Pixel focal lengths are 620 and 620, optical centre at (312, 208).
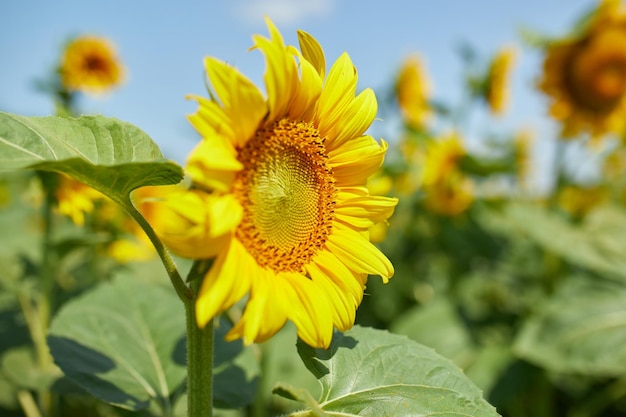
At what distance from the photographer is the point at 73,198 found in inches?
94.9

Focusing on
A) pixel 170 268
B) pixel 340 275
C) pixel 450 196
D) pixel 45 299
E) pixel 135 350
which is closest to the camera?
pixel 170 268

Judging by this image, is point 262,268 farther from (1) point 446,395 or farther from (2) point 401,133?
(2) point 401,133

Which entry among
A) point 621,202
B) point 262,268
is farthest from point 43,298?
point 621,202

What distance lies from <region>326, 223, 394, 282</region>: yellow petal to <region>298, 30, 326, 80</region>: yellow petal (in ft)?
0.98

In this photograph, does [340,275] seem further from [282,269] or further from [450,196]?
[450,196]

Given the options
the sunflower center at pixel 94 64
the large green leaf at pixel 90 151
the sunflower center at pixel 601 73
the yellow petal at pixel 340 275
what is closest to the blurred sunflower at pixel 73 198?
the large green leaf at pixel 90 151

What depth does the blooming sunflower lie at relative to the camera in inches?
35.5

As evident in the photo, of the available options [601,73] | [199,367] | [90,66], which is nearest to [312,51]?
[199,367]

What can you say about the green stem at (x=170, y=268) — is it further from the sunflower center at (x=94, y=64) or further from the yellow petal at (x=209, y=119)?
the sunflower center at (x=94, y=64)

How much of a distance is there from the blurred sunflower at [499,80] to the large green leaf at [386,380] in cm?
411

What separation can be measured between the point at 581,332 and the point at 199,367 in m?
2.35

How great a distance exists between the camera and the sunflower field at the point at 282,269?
37.4 inches

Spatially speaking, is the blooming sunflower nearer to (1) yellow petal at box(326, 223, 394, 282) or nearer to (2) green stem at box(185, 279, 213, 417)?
(1) yellow petal at box(326, 223, 394, 282)

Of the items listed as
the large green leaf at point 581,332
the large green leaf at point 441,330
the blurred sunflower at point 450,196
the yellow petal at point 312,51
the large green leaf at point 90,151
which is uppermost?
the yellow petal at point 312,51
